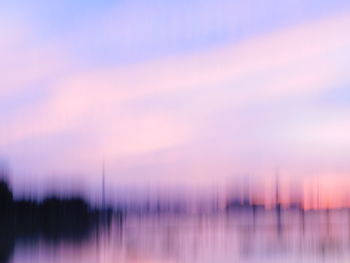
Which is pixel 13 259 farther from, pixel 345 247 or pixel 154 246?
pixel 345 247

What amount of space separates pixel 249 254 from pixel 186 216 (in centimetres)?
6280

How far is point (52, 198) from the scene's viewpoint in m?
65.6

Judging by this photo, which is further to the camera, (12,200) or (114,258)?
(12,200)

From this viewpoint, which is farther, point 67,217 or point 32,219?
point 67,217

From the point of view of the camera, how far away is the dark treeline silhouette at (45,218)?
154 feet

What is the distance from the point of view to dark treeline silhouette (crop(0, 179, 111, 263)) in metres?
47.0

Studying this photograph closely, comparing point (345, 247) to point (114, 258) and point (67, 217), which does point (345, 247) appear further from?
point (67, 217)

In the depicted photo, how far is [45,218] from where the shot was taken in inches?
2366

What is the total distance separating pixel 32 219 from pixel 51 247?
77.5ft

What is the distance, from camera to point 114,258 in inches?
1067

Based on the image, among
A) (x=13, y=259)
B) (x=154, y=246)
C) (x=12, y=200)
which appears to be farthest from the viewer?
(x=12, y=200)

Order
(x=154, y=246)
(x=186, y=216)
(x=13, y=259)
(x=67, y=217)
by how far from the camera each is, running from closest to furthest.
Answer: (x=13, y=259) → (x=154, y=246) → (x=67, y=217) → (x=186, y=216)

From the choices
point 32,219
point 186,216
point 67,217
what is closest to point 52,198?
point 67,217

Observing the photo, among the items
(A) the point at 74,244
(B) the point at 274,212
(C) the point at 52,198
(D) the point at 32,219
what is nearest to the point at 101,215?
(C) the point at 52,198
